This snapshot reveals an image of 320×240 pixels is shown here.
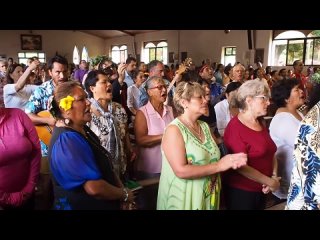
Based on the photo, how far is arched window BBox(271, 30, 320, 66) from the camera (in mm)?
12422

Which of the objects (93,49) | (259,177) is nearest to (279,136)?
(259,177)

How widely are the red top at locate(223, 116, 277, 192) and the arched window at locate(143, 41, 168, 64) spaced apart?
15.9 m

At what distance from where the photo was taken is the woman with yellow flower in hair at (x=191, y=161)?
1835 millimetres

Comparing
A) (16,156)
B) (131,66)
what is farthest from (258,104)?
(131,66)

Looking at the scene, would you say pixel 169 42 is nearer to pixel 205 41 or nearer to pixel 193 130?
pixel 205 41

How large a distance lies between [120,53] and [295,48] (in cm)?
1067

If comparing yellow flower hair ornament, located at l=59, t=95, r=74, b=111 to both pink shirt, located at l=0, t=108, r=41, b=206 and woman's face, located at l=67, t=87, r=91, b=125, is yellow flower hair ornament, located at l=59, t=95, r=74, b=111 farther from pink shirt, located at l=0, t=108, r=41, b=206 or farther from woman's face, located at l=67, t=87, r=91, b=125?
pink shirt, located at l=0, t=108, r=41, b=206

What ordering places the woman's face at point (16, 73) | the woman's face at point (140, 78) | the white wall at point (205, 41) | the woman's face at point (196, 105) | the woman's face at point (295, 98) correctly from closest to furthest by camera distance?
1. the woman's face at point (196, 105)
2. the woman's face at point (295, 98)
3. the woman's face at point (16, 73)
4. the woman's face at point (140, 78)
5. the white wall at point (205, 41)

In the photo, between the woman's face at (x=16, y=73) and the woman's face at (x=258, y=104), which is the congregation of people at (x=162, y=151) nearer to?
the woman's face at (x=258, y=104)

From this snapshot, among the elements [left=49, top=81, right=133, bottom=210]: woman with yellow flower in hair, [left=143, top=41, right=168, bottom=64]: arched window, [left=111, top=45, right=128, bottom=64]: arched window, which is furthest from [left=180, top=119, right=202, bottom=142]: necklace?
[left=111, top=45, right=128, bottom=64]: arched window

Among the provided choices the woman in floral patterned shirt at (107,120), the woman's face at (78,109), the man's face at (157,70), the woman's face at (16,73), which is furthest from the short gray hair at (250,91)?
the woman's face at (16,73)

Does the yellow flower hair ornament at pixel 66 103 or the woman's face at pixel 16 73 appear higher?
the woman's face at pixel 16 73

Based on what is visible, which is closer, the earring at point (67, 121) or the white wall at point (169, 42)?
the earring at point (67, 121)

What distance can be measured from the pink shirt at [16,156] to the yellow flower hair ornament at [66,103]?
36 cm
